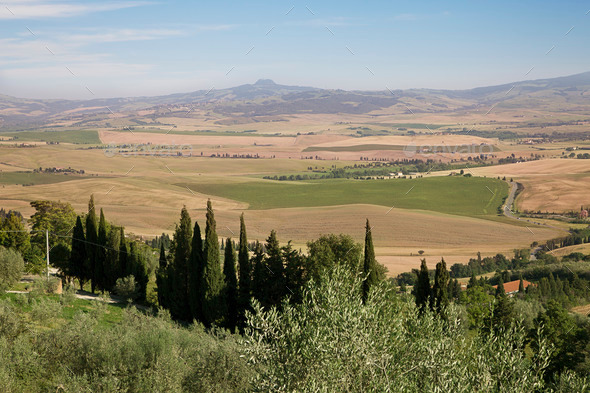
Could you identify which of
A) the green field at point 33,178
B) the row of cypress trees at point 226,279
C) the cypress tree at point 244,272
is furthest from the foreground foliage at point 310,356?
the green field at point 33,178

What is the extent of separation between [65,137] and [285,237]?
93336 millimetres

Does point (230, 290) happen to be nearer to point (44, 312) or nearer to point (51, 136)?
point (44, 312)

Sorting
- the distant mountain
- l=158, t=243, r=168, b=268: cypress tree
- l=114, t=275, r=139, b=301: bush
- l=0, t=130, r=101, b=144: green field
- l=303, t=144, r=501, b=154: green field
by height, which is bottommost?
l=114, t=275, r=139, b=301: bush

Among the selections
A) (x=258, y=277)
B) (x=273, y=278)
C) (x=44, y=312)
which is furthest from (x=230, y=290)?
(x=44, y=312)

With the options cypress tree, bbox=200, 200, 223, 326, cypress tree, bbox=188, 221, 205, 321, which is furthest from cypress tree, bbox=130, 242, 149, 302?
cypress tree, bbox=200, 200, 223, 326

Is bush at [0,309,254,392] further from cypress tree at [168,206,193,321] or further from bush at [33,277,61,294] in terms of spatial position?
cypress tree at [168,206,193,321]

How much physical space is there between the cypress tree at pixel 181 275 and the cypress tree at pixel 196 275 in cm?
67

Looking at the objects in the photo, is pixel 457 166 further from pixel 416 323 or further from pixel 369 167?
pixel 416 323

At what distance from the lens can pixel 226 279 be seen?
28125mm

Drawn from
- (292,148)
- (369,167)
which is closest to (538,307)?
(369,167)

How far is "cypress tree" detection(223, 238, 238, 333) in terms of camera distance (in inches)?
1089

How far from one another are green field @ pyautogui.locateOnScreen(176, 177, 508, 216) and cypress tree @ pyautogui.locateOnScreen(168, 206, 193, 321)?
97.5 feet

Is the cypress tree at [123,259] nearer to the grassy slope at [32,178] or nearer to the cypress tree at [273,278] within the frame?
the cypress tree at [273,278]

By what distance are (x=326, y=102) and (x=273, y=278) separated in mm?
111902
